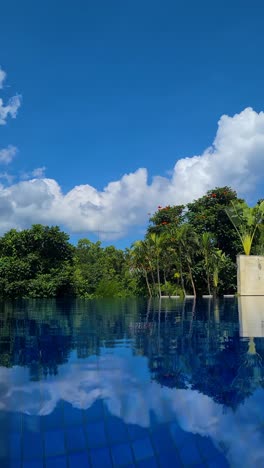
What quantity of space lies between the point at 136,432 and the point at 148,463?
0.47 metres

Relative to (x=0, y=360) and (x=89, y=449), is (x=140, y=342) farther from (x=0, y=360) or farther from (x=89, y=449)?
(x=89, y=449)

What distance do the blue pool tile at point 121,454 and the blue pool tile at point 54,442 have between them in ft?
1.24

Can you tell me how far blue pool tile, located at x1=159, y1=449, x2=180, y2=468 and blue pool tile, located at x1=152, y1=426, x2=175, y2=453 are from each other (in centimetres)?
5

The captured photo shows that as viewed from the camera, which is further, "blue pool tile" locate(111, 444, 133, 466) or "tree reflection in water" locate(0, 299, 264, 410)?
"tree reflection in water" locate(0, 299, 264, 410)

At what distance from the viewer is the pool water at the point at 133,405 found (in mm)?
2732

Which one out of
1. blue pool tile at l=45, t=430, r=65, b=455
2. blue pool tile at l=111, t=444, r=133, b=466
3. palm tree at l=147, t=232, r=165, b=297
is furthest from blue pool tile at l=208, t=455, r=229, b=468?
palm tree at l=147, t=232, r=165, b=297

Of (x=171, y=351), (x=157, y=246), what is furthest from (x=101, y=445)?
(x=157, y=246)

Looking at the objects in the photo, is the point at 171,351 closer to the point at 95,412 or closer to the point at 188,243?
the point at 95,412

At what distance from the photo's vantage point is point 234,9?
45.1 feet

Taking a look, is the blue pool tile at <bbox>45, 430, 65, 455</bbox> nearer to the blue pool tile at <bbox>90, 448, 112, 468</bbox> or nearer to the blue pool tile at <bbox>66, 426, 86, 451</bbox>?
the blue pool tile at <bbox>66, 426, 86, 451</bbox>

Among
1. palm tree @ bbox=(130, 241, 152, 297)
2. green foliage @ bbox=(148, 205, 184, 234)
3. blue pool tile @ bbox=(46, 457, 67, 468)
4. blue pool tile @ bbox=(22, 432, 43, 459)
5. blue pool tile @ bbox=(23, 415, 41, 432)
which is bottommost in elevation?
blue pool tile @ bbox=(46, 457, 67, 468)

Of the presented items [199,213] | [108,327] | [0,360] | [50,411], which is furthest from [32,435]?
[199,213]

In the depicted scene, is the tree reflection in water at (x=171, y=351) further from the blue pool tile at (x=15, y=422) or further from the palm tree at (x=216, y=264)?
the palm tree at (x=216, y=264)

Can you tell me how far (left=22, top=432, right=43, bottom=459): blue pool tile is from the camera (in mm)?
2707
